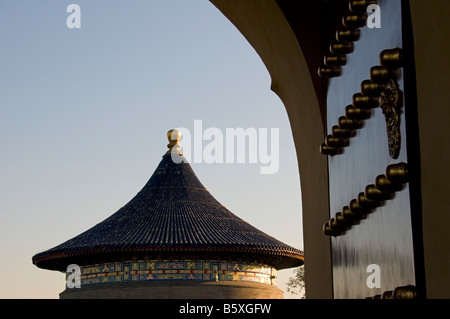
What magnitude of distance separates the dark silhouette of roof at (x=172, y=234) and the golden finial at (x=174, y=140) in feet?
0.74

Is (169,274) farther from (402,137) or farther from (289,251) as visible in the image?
(402,137)

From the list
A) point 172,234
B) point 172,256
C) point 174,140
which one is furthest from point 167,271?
point 174,140

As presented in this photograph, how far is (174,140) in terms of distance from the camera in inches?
850

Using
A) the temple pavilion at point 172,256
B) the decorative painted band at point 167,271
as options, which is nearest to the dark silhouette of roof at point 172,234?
the temple pavilion at point 172,256

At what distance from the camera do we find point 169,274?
1806cm

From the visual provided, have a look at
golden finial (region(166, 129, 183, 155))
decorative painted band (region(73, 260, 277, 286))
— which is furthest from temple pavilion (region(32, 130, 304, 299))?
golden finial (region(166, 129, 183, 155))

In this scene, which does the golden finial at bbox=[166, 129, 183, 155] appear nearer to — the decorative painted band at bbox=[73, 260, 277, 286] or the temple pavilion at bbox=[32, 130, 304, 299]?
the temple pavilion at bbox=[32, 130, 304, 299]

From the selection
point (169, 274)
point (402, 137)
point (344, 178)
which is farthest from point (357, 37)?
point (169, 274)

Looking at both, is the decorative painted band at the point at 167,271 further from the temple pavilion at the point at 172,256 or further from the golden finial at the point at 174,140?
the golden finial at the point at 174,140

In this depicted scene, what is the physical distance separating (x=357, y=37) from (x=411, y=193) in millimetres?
601

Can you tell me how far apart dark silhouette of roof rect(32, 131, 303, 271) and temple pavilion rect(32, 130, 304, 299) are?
24mm

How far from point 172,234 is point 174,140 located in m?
3.91

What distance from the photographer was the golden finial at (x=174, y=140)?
840 inches

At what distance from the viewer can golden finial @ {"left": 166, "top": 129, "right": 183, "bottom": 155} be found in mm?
21344
